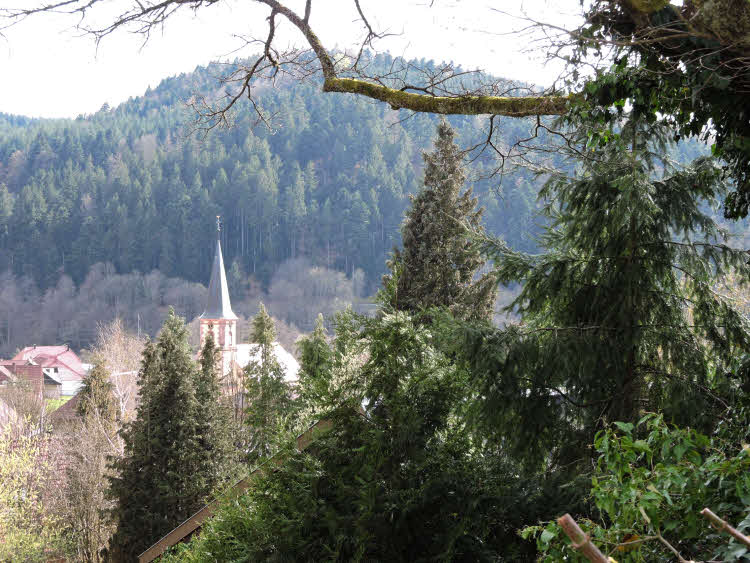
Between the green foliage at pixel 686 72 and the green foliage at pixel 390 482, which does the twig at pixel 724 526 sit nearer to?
the green foliage at pixel 686 72

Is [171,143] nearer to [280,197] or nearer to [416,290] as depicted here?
[280,197]

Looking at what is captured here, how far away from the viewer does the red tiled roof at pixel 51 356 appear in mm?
56625

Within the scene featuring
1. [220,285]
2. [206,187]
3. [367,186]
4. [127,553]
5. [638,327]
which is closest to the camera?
[638,327]

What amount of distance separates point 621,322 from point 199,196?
7373 cm

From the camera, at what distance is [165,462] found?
44.7 feet

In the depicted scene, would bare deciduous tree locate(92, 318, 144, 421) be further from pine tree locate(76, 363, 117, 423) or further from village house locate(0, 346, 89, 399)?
village house locate(0, 346, 89, 399)

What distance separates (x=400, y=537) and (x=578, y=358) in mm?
1974

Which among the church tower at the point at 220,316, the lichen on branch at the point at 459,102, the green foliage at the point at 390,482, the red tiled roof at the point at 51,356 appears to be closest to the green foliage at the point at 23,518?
the green foliage at the point at 390,482

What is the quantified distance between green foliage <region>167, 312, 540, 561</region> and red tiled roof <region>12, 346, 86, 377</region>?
56667 mm

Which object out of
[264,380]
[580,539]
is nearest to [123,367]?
[264,380]

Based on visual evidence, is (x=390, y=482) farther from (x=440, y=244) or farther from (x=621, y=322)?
(x=440, y=244)

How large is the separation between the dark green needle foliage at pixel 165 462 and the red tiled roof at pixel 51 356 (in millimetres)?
46376

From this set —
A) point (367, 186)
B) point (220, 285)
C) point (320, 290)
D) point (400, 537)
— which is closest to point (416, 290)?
point (400, 537)

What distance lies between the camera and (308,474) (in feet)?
14.1
